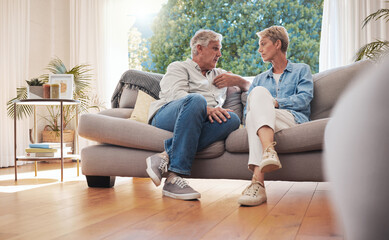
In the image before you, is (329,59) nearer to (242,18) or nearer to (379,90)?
(242,18)

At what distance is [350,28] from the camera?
4.18 m

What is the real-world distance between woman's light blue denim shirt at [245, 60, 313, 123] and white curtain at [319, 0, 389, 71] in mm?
1889

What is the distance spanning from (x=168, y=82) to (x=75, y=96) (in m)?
2.60

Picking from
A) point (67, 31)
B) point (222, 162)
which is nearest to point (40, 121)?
point (67, 31)

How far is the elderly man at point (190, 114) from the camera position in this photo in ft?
6.87

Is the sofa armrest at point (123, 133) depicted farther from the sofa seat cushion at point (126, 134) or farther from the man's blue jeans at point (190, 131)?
the man's blue jeans at point (190, 131)

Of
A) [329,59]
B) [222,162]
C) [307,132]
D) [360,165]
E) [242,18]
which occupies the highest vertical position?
[242,18]

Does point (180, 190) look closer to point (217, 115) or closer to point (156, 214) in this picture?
point (156, 214)

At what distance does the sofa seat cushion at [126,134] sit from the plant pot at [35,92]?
945 mm

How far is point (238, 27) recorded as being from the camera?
295 inches

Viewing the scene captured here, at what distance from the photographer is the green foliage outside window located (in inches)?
280

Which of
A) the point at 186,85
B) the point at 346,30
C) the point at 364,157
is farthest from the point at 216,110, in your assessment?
the point at 346,30

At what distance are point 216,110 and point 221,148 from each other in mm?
221

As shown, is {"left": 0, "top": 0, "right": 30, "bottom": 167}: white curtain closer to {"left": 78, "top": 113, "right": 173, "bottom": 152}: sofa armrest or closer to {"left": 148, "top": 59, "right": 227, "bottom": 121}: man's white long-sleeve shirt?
{"left": 78, "top": 113, "right": 173, "bottom": 152}: sofa armrest
